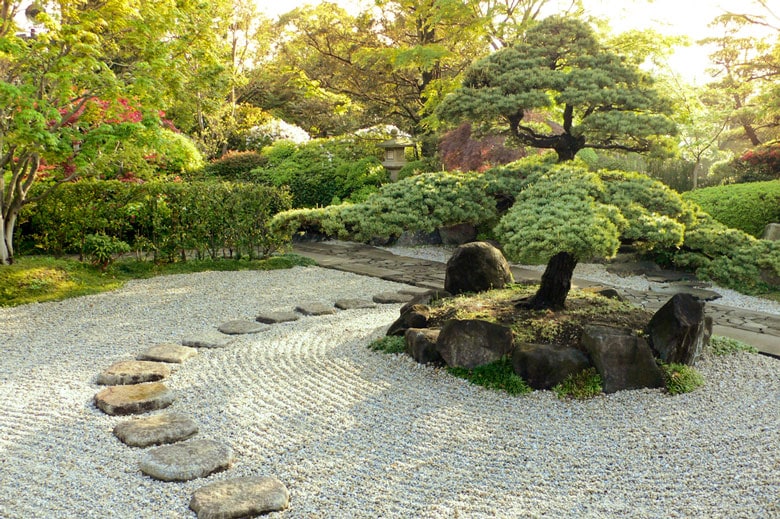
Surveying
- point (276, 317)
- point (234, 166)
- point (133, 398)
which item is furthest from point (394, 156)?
point (133, 398)

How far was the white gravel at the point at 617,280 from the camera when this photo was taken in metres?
6.97

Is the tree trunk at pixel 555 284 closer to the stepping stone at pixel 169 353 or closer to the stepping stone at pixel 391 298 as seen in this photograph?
the stepping stone at pixel 391 298

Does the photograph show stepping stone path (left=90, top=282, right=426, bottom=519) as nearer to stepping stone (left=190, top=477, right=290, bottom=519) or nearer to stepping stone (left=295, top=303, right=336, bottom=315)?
stepping stone (left=190, top=477, right=290, bottom=519)

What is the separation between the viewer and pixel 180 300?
7055mm

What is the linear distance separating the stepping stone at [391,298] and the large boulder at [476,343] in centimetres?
249

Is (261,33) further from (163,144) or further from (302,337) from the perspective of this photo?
(302,337)

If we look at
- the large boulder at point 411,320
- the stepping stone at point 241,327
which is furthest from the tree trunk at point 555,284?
the stepping stone at point 241,327

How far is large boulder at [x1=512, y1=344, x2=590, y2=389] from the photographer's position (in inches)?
168

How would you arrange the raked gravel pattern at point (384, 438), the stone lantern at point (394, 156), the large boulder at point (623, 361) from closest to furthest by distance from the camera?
the raked gravel pattern at point (384, 438) < the large boulder at point (623, 361) < the stone lantern at point (394, 156)

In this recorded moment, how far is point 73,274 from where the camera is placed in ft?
24.9

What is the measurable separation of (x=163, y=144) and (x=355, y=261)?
3.24m

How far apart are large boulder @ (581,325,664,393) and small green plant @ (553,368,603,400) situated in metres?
0.05

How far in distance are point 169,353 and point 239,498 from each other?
2.44 m

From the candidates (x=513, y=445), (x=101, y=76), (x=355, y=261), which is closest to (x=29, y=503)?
(x=513, y=445)
